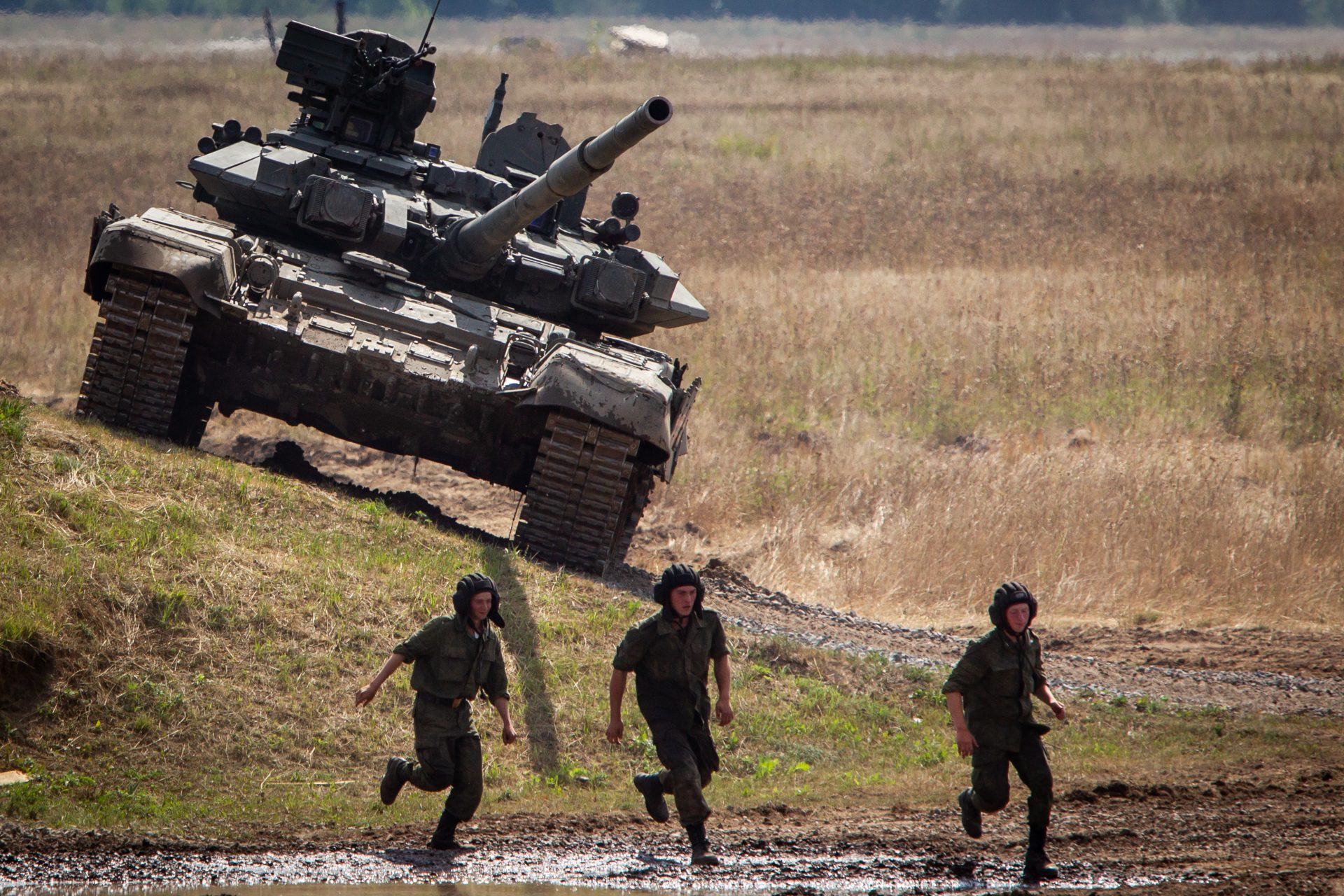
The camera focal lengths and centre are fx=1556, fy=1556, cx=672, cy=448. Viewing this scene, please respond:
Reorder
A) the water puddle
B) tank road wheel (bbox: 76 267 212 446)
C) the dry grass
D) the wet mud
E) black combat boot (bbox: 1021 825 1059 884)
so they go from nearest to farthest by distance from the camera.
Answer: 1. the water puddle
2. the wet mud
3. black combat boot (bbox: 1021 825 1059 884)
4. tank road wheel (bbox: 76 267 212 446)
5. the dry grass

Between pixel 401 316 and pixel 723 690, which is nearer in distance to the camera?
pixel 723 690

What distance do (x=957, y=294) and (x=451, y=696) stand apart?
18533 millimetres

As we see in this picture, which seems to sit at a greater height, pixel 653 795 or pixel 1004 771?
pixel 1004 771

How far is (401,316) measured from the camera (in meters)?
12.3

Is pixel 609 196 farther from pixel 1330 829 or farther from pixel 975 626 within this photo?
pixel 1330 829

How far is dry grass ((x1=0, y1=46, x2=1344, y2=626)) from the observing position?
16.0 m

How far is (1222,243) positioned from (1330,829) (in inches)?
774

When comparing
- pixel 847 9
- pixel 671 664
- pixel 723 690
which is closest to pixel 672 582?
pixel 671 664

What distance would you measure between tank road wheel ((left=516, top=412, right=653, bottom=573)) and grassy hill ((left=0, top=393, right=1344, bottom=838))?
67 cm

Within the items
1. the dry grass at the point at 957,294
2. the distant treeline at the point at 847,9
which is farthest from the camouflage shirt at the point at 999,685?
the distant treeline at the point at 847,9

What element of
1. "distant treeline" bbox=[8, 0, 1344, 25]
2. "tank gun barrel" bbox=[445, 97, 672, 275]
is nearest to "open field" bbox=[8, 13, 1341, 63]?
"distant treeline" bbox=[8, 0, 1344, 25]

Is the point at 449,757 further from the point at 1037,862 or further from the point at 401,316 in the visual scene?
the point at 401,316

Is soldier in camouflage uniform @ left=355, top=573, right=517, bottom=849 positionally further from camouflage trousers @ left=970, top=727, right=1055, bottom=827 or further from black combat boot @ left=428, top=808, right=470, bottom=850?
camouflage trousers @ left=970, top=727, right=1055, bottom=827

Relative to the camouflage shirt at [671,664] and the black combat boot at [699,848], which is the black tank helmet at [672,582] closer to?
the camouflage shirt at [671,664]
